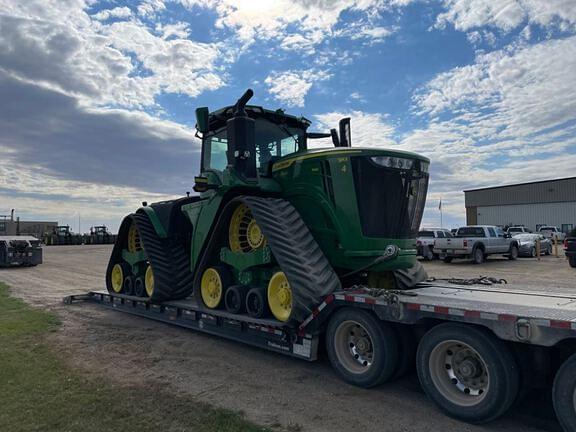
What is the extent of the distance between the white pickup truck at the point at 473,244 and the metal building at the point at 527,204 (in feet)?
104

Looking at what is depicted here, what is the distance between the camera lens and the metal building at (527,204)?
50031 millimetres

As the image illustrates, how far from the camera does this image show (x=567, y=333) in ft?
11.9

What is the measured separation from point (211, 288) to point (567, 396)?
16.8 feet

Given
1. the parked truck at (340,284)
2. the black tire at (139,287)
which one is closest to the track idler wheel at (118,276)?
the black tire at (139,287)

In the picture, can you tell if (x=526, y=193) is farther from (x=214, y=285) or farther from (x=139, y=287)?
(x=214, y=285)

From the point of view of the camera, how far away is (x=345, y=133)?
7.75 meters

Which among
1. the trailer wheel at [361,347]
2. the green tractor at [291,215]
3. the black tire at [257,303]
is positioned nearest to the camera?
the trailer wheel at [361,347]

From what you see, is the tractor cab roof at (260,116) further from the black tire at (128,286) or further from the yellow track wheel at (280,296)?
the black tire at (128,286)

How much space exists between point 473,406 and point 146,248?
6550mm

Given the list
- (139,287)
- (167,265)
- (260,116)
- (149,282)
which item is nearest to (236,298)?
(167,265)

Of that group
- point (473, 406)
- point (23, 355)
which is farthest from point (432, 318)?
point (23, 355)

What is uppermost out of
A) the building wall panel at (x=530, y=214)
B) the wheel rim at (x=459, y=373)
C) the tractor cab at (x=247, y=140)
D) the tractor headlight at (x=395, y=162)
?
the building wall panel at (x=530, y=214)

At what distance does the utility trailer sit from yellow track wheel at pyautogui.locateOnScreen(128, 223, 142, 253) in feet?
15.7

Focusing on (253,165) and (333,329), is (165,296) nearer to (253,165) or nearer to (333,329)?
(253,165)
